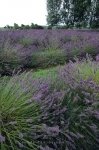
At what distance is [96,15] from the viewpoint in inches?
1128

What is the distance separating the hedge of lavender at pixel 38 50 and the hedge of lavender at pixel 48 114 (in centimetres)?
383

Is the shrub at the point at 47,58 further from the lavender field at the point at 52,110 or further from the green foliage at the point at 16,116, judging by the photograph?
the green foliage at the point at 16,116

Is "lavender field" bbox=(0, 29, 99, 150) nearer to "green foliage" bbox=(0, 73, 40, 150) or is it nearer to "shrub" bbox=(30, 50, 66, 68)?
"green foliage" bbox=(0, 73, 40, 150)

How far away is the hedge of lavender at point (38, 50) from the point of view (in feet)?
28.2

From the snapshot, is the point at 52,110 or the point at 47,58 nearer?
the point at 52,110

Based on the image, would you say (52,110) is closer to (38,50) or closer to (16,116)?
(16,116)

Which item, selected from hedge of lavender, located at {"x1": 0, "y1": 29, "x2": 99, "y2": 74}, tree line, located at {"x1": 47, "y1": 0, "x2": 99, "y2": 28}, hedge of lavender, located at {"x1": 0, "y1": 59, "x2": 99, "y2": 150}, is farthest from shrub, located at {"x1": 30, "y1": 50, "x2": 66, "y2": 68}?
tree line, located at {"x1": 47, "y1": 0, "x2": 99, "y2": 28}

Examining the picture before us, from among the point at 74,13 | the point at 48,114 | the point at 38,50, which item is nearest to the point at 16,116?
the point at 48,114

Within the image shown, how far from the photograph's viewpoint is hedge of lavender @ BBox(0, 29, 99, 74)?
861cm

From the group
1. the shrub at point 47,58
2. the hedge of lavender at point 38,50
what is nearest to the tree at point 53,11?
the hedge of lavender at point 38,50

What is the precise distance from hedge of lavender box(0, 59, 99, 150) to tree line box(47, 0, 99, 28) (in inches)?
968

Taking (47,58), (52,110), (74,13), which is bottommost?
(74,13)

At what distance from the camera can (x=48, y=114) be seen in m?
3.82

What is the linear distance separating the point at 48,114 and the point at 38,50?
6.74 m
